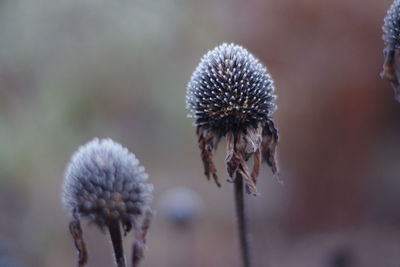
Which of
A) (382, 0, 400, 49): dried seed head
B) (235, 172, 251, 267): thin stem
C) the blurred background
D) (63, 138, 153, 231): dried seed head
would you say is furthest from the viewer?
the blurred background

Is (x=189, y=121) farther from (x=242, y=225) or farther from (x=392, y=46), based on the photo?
(x=392, y=46)

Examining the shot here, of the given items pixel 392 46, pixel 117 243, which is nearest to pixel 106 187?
pixel 117 243

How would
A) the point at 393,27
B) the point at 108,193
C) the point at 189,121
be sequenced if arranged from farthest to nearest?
the point at 189,121 < the point at 393,27 < the point at 108,193

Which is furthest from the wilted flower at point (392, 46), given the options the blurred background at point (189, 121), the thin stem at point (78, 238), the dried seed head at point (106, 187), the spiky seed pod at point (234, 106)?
the blurred background at point (189, 121)

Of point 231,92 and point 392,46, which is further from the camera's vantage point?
point 231,92

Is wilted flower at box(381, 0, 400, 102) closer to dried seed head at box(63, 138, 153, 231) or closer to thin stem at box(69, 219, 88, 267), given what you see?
dried seed head at box(63, 138, 153, 231)

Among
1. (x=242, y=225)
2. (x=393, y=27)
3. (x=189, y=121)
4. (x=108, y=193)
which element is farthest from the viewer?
(x=189, y=121)

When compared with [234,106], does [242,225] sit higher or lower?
lower

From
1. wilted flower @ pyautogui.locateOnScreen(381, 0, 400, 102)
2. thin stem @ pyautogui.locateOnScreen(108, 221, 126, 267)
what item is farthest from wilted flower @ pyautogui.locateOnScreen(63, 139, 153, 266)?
wilted flower @ pyautogui.locateOnScreen(381, 0, 400, 102)
